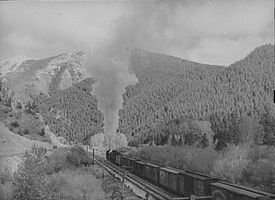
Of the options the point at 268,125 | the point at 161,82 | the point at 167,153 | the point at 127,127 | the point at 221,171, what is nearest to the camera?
the point at 221,171

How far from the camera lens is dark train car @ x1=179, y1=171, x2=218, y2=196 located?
842 centimetres

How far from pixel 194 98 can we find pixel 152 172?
131ft

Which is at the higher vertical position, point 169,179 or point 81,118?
point 81,118

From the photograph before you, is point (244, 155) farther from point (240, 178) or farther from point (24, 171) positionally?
point (24, 171)

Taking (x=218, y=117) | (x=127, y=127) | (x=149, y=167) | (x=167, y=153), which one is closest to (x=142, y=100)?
(x=218, y=117)

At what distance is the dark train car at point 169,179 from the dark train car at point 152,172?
0.54m

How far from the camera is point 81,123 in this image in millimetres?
21203

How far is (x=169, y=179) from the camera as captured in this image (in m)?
11.0

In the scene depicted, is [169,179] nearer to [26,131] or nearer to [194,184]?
[194,184]

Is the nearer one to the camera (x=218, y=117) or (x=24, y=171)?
(x=24, y=171)

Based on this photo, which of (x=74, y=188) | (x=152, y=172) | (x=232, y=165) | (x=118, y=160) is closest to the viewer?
(x=74, y=188)

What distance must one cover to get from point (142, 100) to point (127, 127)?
1173 cm

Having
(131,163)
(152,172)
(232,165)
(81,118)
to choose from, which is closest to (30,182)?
(152,172)

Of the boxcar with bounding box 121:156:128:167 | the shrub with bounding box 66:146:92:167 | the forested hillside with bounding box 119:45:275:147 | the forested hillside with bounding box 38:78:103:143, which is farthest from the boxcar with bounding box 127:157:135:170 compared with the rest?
the forested hillside with bounding box 119:45:275:147
